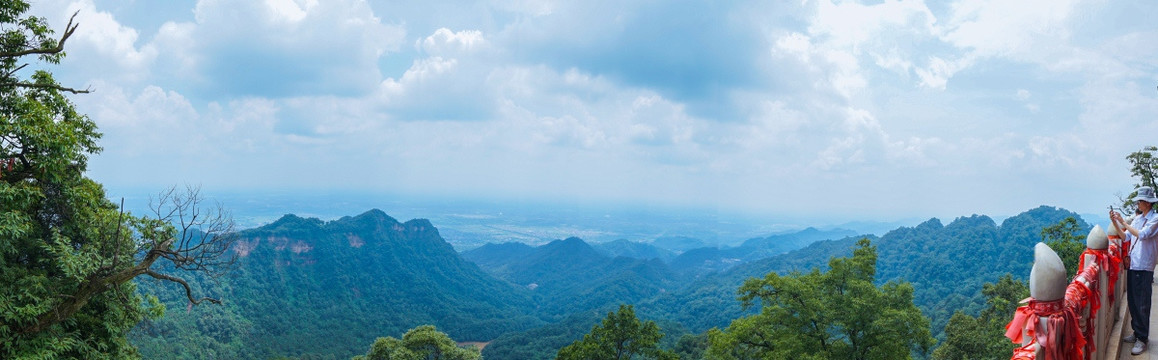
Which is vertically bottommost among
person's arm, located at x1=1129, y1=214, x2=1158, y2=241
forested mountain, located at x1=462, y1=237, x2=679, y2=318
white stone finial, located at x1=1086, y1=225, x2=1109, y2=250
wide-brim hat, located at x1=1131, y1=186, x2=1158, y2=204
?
forested mountain, located at x1=462, y1=237, x2=679, y2=318

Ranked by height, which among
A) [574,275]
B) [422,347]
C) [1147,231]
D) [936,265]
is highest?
[1147,231]

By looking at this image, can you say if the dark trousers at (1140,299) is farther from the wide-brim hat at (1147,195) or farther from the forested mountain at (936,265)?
the forested mountain at (936,265)

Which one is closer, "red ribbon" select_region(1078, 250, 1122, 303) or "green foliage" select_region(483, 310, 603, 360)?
"red ribbon" select_region(1078, 250, 1122, 303)

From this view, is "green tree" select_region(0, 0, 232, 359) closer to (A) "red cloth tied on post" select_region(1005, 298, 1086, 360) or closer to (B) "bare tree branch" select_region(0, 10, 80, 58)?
(B) "bare tree branch" select_region(0, 10, 80, 58)

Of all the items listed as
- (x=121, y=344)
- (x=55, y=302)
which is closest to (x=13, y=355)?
(x=55, y=302)

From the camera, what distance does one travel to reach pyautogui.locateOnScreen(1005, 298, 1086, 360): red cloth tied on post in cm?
289

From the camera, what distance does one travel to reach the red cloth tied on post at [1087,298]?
336 centimetres

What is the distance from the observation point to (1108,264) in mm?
4848

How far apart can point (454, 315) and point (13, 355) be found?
260 feet

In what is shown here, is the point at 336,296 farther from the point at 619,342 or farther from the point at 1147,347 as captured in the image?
the point at 1147,347

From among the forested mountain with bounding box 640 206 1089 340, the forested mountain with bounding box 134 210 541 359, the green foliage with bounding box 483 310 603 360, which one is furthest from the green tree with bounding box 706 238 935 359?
the forested mountain with bounding box 134 210 541 359

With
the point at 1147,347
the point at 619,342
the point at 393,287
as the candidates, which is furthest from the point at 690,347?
the point at 393,287

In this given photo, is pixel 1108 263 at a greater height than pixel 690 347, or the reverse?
pixel 1108 263

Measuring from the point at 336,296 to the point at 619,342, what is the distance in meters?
76.0
